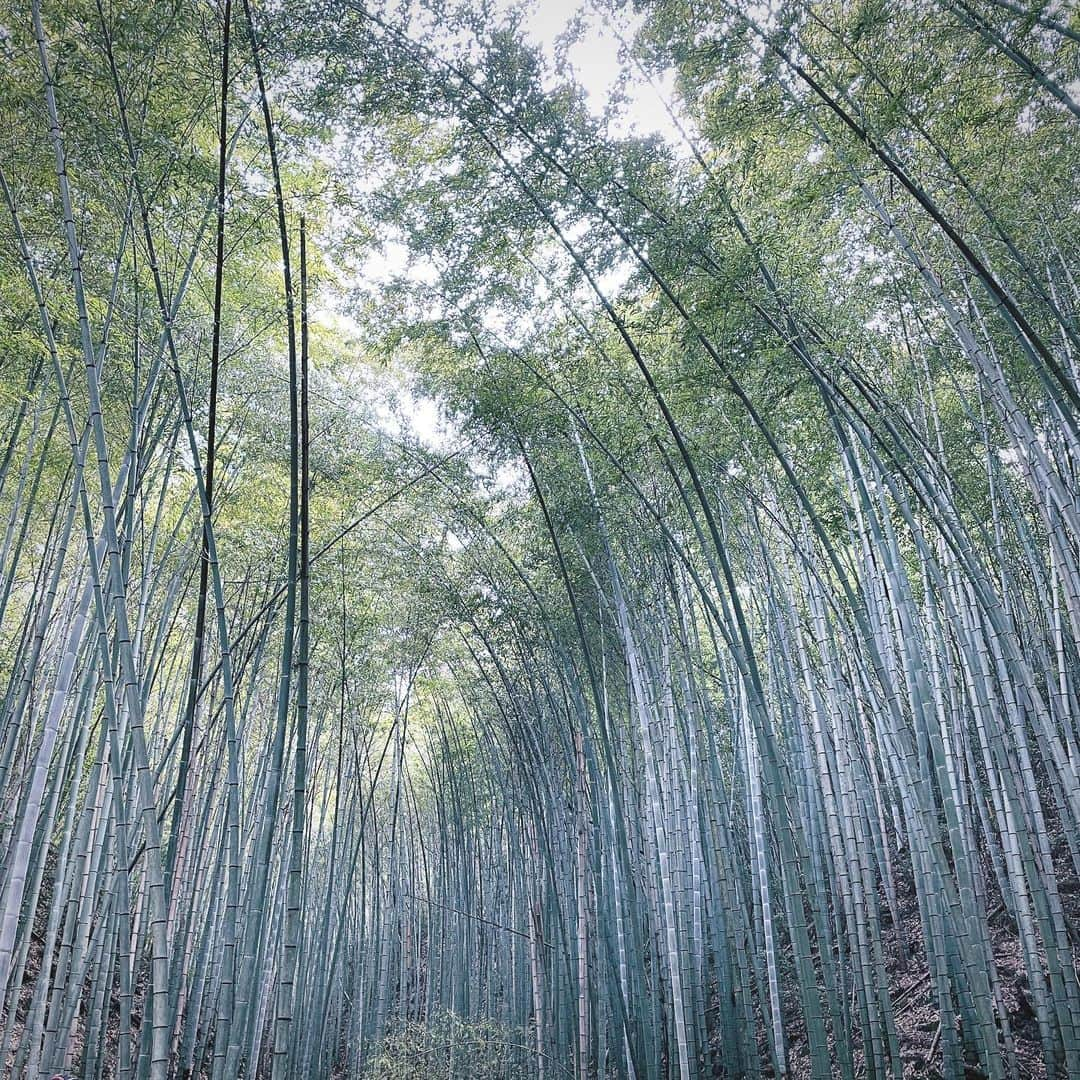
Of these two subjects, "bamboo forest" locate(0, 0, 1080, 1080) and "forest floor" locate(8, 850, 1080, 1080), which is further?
"forest floor" locate(8, 850, 1080, 1080)

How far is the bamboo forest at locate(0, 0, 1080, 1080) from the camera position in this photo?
2.88 m

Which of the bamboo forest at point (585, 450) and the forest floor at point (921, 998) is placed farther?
the forest floor at point (921, 998)

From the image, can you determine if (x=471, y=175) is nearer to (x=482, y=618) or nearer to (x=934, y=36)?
(x=934, y=36)

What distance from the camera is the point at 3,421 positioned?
16.0 ft

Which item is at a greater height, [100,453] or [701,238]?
[701,238]

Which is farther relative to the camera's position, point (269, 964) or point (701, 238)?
point (269, 964)

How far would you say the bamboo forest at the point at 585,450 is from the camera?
288 cm

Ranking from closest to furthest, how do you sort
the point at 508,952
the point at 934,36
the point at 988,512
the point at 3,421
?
the point at 934,36, the point at 3,421, the point at 988,512, the point at 508,952

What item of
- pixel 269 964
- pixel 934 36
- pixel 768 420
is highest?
pixel 934 36

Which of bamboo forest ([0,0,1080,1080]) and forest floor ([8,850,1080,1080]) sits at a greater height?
bamboo forest ([0,0,1080,1080])

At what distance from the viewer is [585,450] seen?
188 inches

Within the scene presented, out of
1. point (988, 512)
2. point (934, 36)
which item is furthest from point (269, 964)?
point (934, 36)

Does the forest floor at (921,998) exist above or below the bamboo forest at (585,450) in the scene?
below

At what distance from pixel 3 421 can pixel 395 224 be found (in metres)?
2.95
